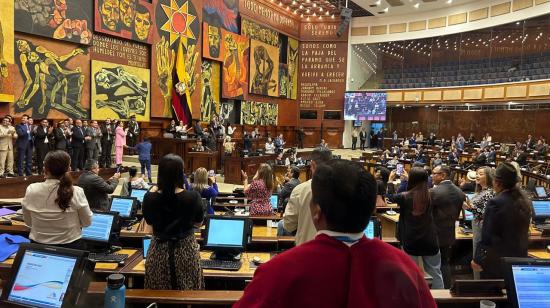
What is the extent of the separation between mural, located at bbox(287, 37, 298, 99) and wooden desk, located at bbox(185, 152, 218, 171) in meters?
11.8

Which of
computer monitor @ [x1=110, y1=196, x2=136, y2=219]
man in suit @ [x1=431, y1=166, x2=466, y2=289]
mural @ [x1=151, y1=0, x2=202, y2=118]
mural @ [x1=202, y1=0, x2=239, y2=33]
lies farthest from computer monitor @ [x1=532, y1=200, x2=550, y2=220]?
mural @ [x1=202, y1=0, x2=239, y2=33]

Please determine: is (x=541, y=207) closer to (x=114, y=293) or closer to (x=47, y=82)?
(x=114, y=293)

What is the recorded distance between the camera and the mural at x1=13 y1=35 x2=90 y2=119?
36.0 ft

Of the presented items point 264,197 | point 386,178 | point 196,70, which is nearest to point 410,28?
point 196,70

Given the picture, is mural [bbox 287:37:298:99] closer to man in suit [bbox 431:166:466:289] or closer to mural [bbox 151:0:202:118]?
mural [bbox 151:0:202:118]

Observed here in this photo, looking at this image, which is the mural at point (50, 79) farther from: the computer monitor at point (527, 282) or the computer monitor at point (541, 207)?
the computer monitor at point (527, 282)

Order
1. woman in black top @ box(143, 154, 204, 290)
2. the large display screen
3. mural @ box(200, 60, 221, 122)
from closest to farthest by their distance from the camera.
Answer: woman in black top @ box(143, 154, 204, 290), mural @ box(200, 60, 221, 122), the large display screen

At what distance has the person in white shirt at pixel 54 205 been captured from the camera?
283 cm

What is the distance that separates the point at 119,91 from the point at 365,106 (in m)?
14.6

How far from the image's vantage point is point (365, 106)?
2411cm

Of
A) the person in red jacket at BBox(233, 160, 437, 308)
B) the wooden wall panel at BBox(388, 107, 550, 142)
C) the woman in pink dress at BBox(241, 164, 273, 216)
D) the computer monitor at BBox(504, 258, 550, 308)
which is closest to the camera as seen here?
the person in red jacket at BBox(233, 160, 437, 308)

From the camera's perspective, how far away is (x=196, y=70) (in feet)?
56.0

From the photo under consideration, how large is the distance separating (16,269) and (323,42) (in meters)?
24.6

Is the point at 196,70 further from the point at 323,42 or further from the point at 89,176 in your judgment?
the point at 89,176
